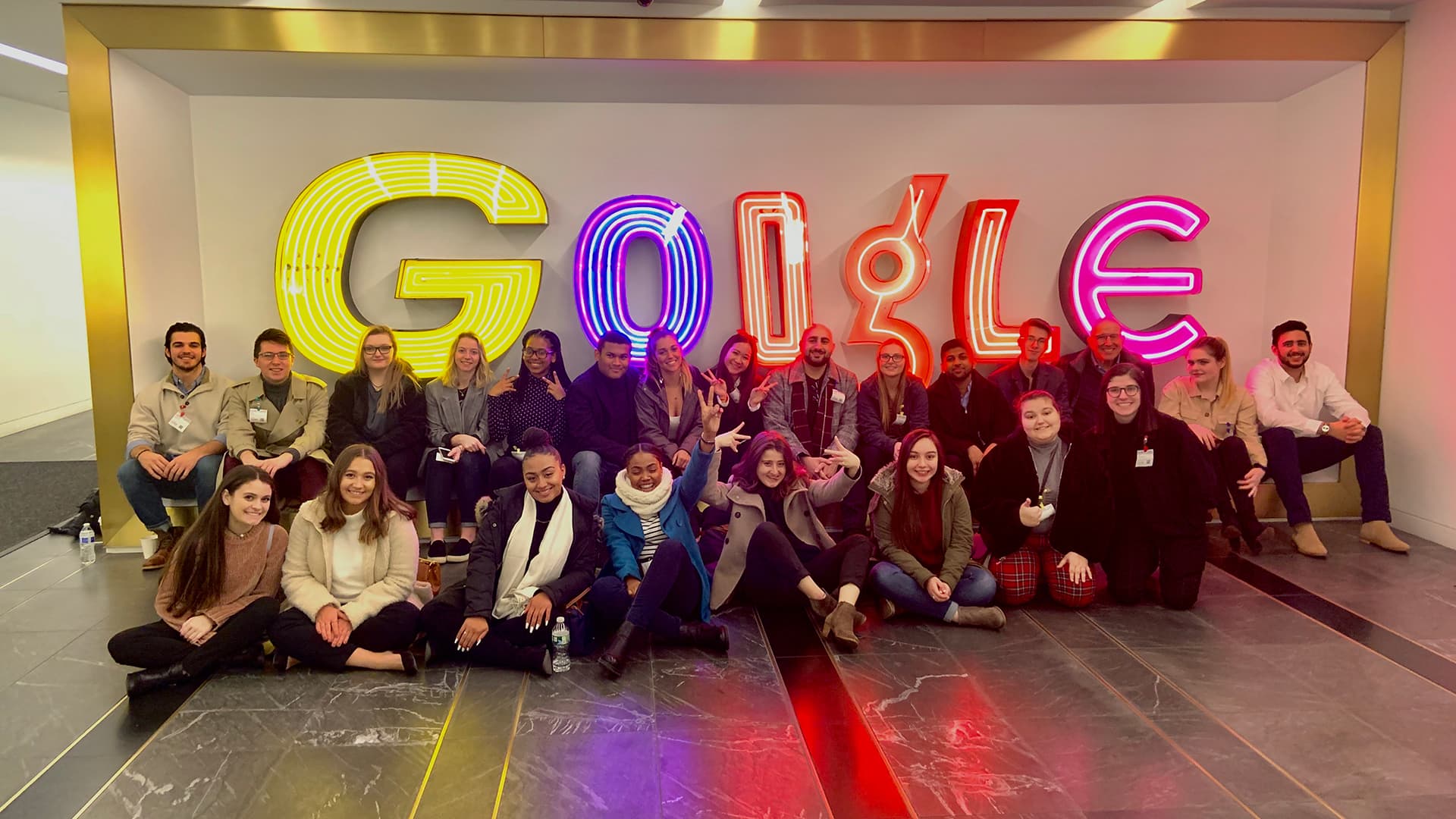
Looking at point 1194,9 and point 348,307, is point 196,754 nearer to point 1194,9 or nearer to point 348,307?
point 348,307

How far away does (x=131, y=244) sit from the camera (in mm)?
5191

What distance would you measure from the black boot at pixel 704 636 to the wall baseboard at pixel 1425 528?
175 inches

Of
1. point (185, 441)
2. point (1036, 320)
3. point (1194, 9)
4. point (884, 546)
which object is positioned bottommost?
point (884, 546)

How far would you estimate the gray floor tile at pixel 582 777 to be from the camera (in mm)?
2613

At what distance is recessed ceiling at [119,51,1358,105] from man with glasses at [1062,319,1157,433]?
1.58m

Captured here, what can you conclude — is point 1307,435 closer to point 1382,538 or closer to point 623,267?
point 1382,538

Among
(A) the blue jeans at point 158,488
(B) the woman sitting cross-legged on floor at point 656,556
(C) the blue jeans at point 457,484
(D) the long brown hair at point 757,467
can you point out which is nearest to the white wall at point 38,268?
(A) the blue jeans at point 158,488

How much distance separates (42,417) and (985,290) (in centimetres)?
940

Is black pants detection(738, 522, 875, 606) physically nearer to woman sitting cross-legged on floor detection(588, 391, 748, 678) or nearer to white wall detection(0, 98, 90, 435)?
woman sitting cross-legged on floor detection(588, 391, 748, 678)

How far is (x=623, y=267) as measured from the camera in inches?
228

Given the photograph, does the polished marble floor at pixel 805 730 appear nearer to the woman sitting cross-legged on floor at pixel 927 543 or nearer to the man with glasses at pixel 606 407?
the woman sitting cross-legged on floor at pixel 927 543

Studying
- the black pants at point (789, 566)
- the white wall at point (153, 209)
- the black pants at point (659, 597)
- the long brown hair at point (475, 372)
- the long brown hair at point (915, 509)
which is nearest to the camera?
the black pants at point (659, 597)

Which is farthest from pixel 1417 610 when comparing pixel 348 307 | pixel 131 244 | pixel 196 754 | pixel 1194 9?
pixel 131 244

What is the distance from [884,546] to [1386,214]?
413 cm
